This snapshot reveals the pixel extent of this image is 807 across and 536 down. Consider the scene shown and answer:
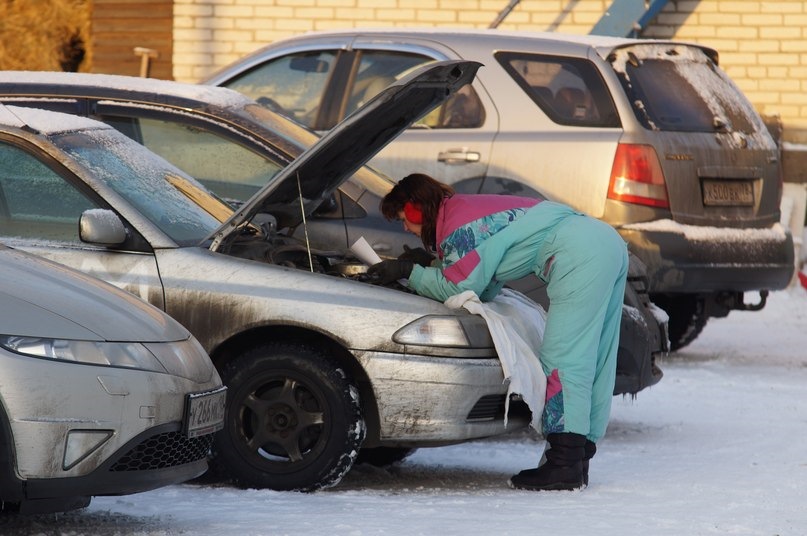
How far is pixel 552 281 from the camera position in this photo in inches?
256

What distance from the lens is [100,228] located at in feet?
19.7

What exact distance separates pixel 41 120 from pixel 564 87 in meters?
3.94

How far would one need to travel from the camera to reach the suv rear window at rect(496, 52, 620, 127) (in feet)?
31.3

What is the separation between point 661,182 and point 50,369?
5465mm

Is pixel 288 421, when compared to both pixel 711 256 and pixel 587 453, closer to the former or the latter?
pixel 587 453

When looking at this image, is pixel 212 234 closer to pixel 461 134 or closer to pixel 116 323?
pixel 116 323

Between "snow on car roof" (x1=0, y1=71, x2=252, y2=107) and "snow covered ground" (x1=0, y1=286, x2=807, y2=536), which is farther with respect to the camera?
"snow on car roof" (x1=0, y1=71, x2=252, y2=107)

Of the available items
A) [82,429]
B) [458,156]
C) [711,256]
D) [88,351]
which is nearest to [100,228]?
[88,351]

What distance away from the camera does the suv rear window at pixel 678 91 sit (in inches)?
377

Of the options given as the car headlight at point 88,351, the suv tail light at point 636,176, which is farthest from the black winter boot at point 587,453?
the suv tail light at point 636,176

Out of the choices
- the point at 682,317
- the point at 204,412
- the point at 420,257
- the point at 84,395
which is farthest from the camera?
the point at 682,317

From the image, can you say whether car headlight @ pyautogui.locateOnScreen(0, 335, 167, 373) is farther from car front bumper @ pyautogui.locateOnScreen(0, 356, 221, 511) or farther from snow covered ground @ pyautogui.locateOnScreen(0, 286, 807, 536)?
snow covered ground @ pyautogui.locateOnScreen(0, 286, 807, 536)

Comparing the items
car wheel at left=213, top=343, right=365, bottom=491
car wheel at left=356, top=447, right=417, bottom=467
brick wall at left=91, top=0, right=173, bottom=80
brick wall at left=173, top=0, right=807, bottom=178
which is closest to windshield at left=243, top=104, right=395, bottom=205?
car wheel at left=356, top=447, right=417, bottom=467

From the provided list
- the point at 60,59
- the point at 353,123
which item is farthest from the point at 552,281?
the point at 60,59
